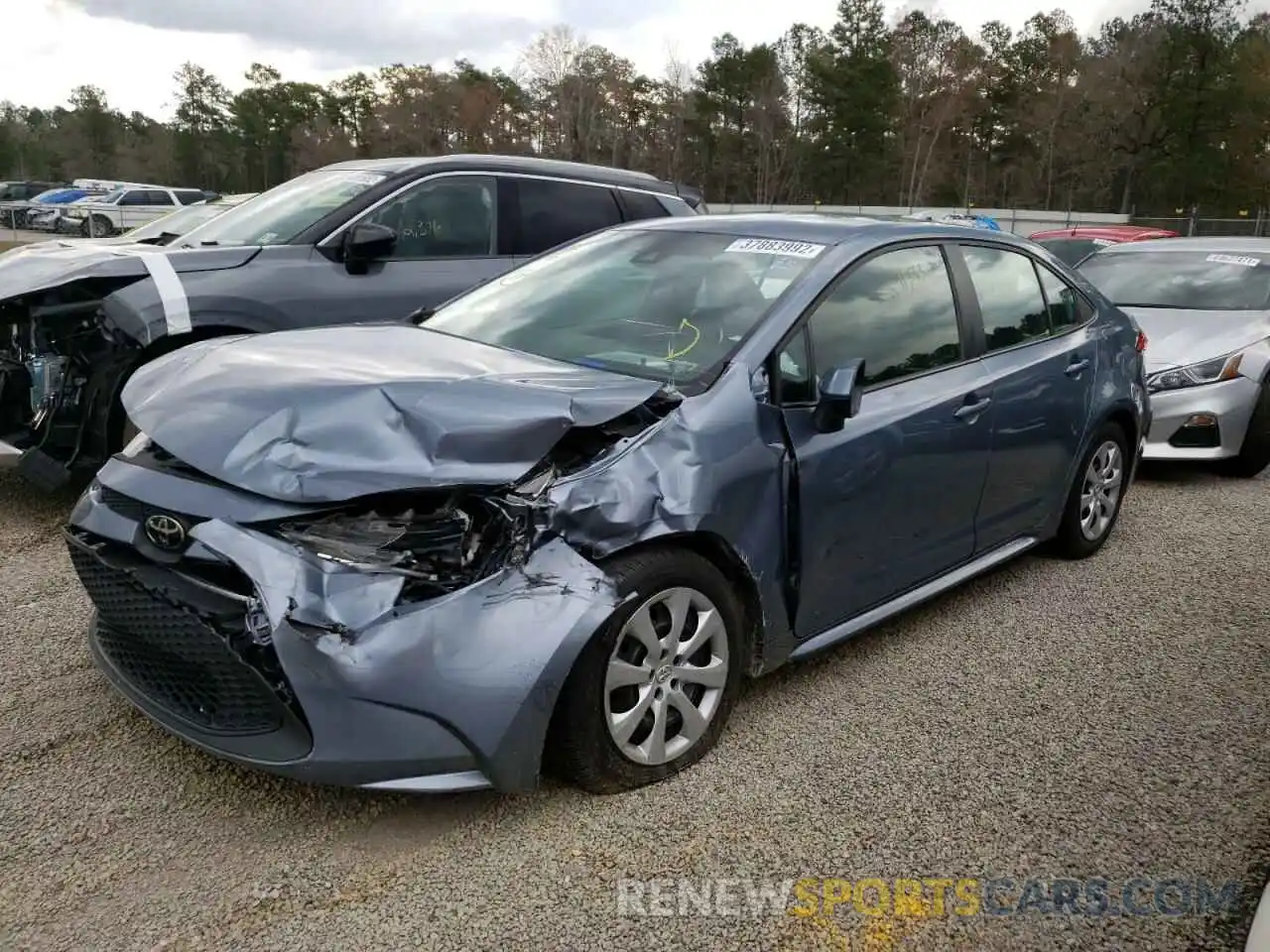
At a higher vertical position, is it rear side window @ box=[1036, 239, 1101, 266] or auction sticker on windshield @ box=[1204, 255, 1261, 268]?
auction sticker on windshield @ box=[1204, 255, 1261, 268]

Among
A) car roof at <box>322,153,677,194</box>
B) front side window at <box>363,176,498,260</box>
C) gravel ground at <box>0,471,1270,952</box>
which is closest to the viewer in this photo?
gravel ground at <box>0,471,1270,952</box>

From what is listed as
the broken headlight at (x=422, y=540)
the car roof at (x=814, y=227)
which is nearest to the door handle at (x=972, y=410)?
the car roof at (x=814, y=227)

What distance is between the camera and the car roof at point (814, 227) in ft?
12.1

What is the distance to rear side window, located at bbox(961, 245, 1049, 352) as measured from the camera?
4.10 metres

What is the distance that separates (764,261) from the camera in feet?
11.6

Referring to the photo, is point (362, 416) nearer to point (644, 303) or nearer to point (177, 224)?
point (644, 303)

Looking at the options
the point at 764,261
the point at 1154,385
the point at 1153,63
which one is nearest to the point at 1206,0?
the point at 1153,63

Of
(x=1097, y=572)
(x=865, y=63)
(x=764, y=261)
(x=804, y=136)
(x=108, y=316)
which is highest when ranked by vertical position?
(x=865, y=63)

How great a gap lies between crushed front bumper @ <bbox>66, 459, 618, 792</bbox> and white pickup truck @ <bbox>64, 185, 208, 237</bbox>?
33.0 meters

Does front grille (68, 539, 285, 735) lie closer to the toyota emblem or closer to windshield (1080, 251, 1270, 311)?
the toyota emblem

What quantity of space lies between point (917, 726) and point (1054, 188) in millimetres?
72496

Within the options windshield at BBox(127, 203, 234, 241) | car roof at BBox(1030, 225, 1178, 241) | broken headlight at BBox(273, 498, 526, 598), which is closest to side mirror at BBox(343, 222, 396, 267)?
windshield at BBox(127, 203, 234, 241)

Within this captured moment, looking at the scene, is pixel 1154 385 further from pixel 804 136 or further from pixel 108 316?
pixel 804 136

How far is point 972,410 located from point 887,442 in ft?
1.96
